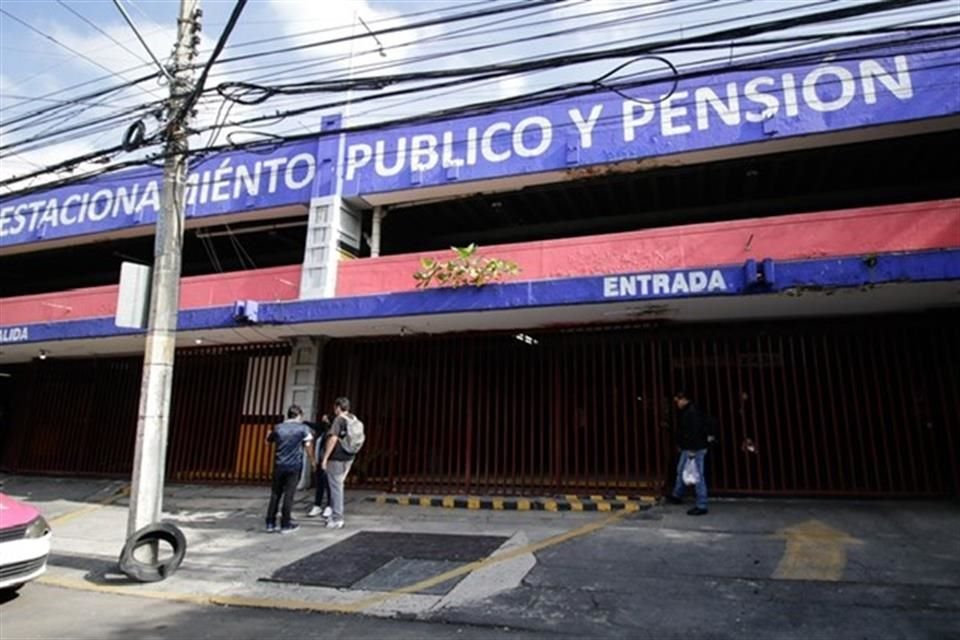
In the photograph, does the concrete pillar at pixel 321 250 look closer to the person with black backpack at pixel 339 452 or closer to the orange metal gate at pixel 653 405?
the orange metal gate at pixel 653 405

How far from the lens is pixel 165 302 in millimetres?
6848

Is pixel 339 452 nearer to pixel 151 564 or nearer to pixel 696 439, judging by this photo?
pixel 151 564

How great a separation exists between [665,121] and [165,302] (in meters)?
7.71

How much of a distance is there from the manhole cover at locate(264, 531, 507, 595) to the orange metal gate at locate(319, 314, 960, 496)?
261 cm

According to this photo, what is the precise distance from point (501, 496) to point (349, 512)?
7.60 ft

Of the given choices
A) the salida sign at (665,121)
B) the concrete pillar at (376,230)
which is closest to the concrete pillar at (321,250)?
the salida sign at (665,121)

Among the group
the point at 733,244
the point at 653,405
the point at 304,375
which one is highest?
the point at 733,244

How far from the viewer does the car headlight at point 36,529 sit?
5.48 meters

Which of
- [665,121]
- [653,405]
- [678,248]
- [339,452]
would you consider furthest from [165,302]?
[665,121]

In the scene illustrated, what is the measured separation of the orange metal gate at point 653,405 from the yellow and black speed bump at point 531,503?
419 mm

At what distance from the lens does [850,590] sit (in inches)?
203

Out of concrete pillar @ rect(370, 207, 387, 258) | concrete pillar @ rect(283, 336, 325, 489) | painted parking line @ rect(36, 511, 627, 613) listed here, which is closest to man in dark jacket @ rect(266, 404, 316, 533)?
painted parking line @ rect(36, 511, 627, 613)

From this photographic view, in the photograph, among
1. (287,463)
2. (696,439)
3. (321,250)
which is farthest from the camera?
(321,250)

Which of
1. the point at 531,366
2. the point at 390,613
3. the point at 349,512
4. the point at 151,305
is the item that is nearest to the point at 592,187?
the point at 531,366
